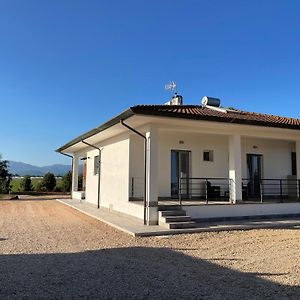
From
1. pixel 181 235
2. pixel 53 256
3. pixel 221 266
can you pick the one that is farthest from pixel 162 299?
pixel 181 235

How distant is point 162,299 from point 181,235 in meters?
4.99

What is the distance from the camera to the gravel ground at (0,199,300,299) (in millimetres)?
4594

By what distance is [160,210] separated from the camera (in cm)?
1073

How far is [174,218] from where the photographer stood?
10.3 meters

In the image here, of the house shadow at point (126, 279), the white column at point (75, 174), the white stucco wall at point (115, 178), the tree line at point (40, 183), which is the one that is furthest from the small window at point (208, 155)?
the tree line at point (40, 183)

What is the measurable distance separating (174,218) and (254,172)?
7150mm

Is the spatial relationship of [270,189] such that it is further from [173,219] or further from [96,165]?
[96,165]

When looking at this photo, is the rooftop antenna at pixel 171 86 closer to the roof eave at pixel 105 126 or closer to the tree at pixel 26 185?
the roof eave at pixel 105 126

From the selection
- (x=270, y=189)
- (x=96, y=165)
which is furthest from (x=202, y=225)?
(x=96, y=165)

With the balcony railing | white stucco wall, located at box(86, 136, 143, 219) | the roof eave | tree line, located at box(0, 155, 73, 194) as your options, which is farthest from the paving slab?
tree line, located at box(0, 155, 73, 194)

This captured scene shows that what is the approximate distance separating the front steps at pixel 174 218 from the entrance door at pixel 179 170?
3.45 meters

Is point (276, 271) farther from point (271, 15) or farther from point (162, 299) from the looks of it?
point (271, 15)

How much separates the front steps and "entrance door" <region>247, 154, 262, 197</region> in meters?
6.19

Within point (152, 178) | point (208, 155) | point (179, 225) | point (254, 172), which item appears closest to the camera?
point (179, 225)
